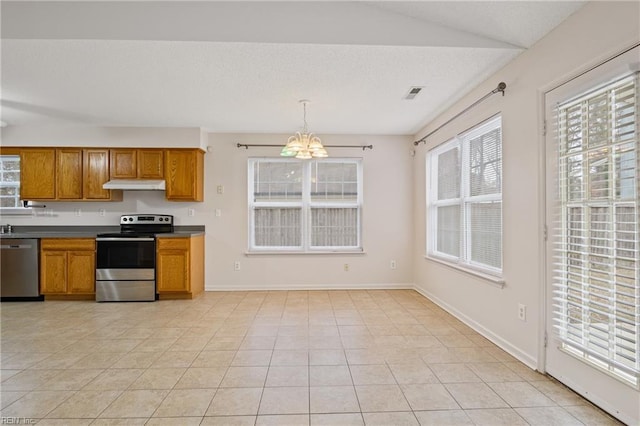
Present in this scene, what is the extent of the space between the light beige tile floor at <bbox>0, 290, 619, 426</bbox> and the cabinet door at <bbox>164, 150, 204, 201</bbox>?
1626mm

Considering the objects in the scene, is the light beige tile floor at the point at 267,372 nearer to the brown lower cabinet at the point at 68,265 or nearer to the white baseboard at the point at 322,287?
the brown lower cabinet at the point at 68,265

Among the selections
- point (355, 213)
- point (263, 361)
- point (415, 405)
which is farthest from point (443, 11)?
point (355, 213)

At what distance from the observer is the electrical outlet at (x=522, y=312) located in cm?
250

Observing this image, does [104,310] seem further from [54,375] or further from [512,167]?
[512,167]

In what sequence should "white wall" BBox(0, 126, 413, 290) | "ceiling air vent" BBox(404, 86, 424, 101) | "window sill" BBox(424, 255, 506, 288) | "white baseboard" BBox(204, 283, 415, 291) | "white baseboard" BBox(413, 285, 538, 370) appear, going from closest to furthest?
"white baseboard" BBox(413, 285, 538, 370) < "window sill" BBox(424, 255, 506, 288) < "ceiling air vent" BBox(404, 86, 424, 101) < "white wall" BBox(0, 126, 413, 290) < "white baseboard" BBox(204, 283, 415, 291)

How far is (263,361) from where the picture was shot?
2.55m

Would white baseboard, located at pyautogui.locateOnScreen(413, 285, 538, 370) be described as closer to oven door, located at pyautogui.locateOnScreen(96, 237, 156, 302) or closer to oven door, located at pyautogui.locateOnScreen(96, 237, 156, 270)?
oven door, located at pyautogui.locateOnScreen(96, 237, 156, 302)

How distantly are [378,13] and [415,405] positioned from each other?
266 centimetres

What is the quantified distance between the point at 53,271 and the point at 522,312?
5405 millimetres

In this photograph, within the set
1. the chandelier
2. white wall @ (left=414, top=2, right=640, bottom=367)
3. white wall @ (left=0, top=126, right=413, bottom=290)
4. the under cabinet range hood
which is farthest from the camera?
white wall @ (left=0, top=126, right=413, bottom=290)

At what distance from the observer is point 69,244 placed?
436cm

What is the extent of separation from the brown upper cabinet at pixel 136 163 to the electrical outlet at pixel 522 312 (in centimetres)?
447

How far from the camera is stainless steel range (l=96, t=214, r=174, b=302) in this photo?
430cm

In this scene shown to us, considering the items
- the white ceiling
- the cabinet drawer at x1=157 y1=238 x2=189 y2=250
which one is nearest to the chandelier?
the white ceiling
